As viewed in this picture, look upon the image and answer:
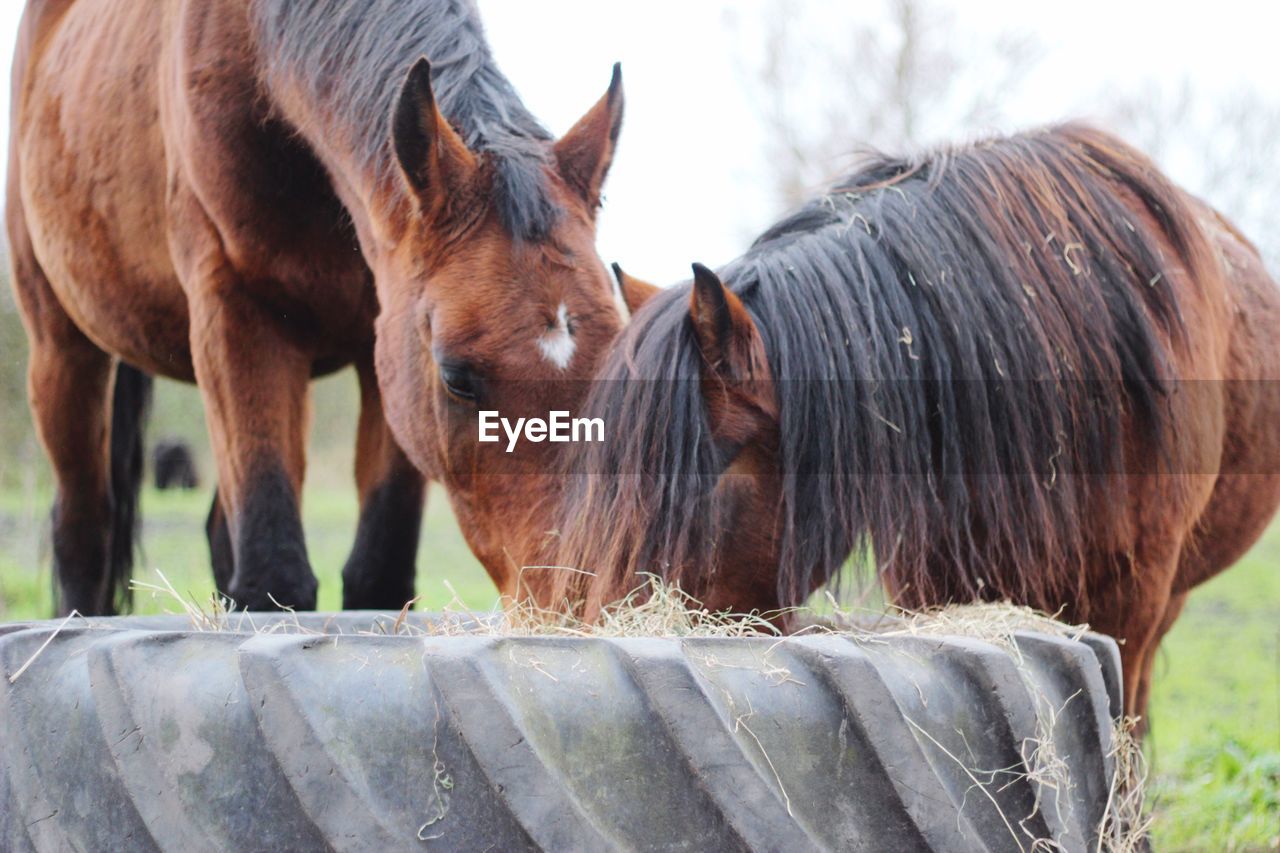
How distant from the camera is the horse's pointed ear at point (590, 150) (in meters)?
2.60

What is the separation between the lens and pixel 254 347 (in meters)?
3.04

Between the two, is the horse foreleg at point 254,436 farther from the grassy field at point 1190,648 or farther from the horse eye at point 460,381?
the horse eye at point 460,381

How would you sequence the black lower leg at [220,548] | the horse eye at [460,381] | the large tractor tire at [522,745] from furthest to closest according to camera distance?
1. the black lower leg at [220,548]
2. the horse eye at [460,381]
3. the large tractor tire at [522,745]

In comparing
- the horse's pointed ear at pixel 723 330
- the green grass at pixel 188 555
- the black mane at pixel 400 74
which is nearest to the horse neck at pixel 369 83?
the black mane at pixel 400 74

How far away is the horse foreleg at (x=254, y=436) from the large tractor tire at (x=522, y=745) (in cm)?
155

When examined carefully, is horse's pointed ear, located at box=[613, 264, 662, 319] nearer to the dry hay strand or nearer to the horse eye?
the horse eye

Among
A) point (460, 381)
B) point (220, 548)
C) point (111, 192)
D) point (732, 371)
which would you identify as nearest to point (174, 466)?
point (220, 548)

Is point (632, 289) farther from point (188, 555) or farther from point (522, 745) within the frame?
point (188, 555)

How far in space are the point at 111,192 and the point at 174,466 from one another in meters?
10.8

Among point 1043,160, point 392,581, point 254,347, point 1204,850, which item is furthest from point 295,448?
point 1204,850

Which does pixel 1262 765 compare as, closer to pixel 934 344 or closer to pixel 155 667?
pixel 934 344

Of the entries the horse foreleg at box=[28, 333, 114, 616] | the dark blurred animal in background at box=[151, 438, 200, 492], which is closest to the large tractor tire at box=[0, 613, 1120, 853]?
the horse foreleg at box=[28, 333, 114, 616]

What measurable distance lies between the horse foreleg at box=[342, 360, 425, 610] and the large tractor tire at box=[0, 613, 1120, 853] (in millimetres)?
2036

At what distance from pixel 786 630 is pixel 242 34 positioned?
2213mm
